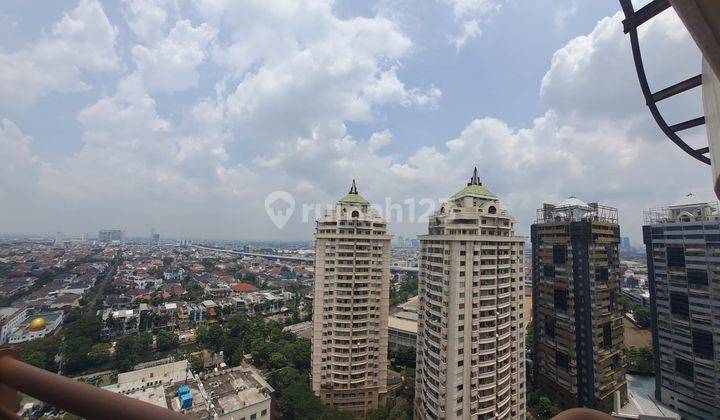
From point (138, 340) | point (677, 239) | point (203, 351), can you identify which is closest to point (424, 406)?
point (677, 239)

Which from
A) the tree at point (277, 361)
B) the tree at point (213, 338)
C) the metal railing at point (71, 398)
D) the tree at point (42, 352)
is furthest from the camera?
the tree at point (213, 338)

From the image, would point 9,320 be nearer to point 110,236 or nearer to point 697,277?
point 697,277

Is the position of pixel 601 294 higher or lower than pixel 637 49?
lower

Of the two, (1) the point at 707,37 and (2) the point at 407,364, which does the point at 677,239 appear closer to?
(2) the point at 407,364

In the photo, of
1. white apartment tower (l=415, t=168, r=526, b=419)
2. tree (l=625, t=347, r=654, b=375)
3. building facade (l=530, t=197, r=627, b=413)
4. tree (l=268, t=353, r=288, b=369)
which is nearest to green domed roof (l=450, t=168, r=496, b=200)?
→ white apartment tower (l=415, t=168, r=526, b=419)

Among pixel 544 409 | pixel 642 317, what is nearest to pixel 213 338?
pixel 544 409

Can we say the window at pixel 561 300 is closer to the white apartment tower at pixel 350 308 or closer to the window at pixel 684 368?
the window at pixel 684 368

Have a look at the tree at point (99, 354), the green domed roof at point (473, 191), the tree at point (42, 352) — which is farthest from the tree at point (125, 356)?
the green domed roof at point (473, 191)
